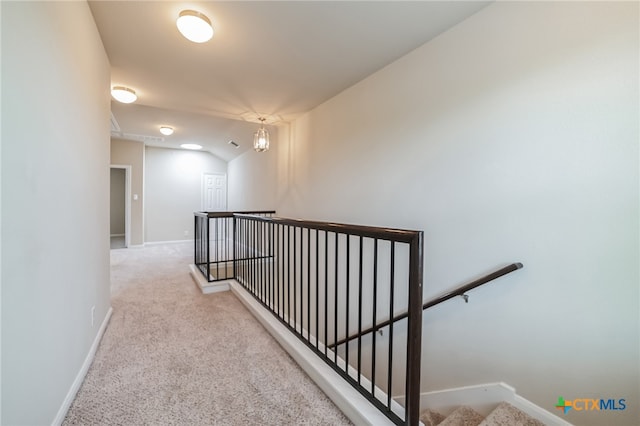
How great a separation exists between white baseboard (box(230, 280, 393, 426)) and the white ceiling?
2277 millimetres

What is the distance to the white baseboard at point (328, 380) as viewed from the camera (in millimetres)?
1227

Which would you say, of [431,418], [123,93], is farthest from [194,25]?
[431,418]

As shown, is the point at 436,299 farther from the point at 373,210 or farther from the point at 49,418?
the point at 49,418

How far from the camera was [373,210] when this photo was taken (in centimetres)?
266

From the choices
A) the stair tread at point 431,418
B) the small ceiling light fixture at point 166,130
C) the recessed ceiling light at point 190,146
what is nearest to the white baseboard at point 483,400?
the stair tread at point 431,418

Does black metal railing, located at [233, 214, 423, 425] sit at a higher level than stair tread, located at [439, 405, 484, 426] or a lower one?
higher

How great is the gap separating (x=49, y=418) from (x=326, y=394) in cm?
124

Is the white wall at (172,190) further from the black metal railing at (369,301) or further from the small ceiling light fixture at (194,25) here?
the small ceiling light fixture at (194,25)

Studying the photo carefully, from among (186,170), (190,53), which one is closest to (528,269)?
(190,53)

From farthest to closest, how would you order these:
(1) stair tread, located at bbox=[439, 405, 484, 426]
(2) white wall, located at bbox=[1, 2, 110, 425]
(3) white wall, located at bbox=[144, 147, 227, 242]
Result: 1. (3) white wall, located at bbox=[144, 147, 227, 242]
2. (1) stair tread, located at bbox=[439, 405, 484, 426]
3. (2) white wall, located at bbox=[1, 2, 110, 425]

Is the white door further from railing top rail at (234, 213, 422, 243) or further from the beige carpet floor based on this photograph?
railing top rail at (234, 213, 422, 243)

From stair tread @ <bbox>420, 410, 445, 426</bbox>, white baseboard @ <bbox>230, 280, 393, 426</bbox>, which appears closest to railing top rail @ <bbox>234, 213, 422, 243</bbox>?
white baseboard @ <bbox>230, 280, 393, 426</bbox>

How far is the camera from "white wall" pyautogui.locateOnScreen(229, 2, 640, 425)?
1258 mm

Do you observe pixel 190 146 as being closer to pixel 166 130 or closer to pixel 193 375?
pixel 166 130
